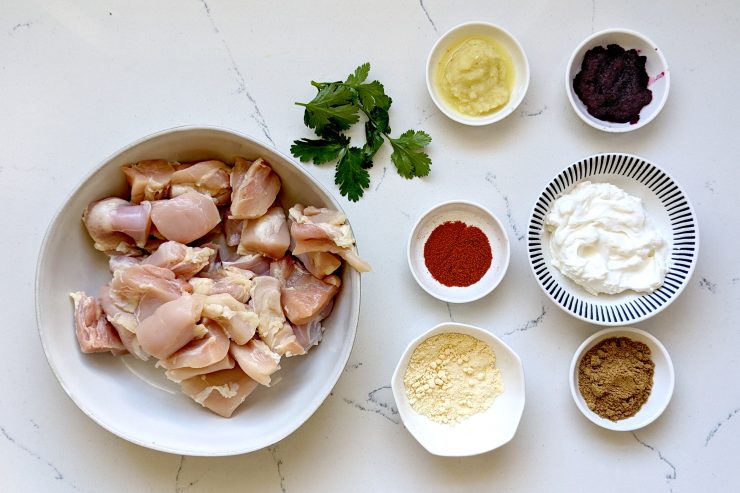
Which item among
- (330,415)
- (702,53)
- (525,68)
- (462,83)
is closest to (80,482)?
(330,415)

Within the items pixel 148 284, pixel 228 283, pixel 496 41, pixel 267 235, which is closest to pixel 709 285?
pixel 496 41

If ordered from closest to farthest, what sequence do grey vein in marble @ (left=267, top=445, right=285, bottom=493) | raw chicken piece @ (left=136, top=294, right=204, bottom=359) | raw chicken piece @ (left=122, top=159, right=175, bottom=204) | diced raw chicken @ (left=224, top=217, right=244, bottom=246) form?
raw chicken piece @ (left=136, top=294, right=204, bottom=359), raw chicken piece @ (left=122, top=159, right=175, bottom=204), diced raw chicken @ (left=224, top=217, right=244, bottom=246), grey vein in marble @ (left=267, top=445, right=285, bottom=493)

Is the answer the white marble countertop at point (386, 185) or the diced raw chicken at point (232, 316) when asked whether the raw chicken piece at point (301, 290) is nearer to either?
the diced raw chicken at point (232, 316)

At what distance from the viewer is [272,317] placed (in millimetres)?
2072

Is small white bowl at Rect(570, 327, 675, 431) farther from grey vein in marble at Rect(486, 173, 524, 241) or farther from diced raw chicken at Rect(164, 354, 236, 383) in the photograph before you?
diced raw chicken at Rect(164, 354, 236, 383)

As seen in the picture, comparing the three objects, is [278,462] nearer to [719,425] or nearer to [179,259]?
[179,259]

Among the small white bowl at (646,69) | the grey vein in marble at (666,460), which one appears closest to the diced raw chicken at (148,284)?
the small white bowl at (646,69)

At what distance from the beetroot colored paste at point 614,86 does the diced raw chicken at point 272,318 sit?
1194 millimetres

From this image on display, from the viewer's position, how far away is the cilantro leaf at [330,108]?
218 centimetres

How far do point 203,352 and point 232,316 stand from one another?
0.13 metres

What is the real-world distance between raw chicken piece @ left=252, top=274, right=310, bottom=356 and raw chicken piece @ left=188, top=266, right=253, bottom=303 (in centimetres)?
3

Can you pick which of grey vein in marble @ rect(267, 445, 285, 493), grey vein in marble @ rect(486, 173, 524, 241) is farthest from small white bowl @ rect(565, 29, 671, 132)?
grey vein in marble @ rect(267, 445, 285, 493)

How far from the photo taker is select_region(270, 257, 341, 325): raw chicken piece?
2041 millimetres

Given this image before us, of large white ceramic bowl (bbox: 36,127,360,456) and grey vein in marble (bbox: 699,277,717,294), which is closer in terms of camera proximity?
large white ceramic bowl (bbox: 36,127,360,456)
